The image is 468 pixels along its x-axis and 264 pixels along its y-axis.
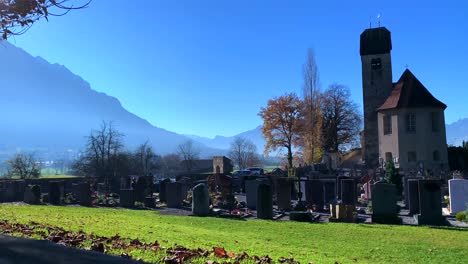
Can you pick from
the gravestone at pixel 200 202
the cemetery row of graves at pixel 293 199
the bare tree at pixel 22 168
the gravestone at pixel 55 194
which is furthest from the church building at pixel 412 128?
the bare tree at pixel 22 168

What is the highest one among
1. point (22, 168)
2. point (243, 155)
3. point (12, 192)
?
point (243, 155)

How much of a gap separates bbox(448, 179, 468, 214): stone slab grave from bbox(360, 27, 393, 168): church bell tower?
42.6 meters

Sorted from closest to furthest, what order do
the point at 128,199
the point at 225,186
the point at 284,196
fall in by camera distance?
the point at 284,196
the point at 128,199
the point at 225,186

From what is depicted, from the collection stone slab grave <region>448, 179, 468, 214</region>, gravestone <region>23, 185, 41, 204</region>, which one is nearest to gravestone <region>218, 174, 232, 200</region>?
stone slab grave <region>448, 179, 468, 214</region>

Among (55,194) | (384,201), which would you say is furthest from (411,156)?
(55,194)

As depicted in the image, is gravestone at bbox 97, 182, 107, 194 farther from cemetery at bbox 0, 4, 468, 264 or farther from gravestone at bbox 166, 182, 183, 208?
gravestone at bbox 166, 182, 183, 208

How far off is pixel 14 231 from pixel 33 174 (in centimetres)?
5055

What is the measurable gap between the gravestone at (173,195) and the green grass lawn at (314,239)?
7658mm

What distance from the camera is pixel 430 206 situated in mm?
15930

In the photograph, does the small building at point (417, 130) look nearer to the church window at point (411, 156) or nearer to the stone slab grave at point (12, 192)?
the church window at point (411, 156)

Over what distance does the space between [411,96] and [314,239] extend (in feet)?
142

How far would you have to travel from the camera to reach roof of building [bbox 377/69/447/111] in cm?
5012

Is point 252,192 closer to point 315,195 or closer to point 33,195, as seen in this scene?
point 315,195

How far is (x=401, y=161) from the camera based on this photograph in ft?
164
